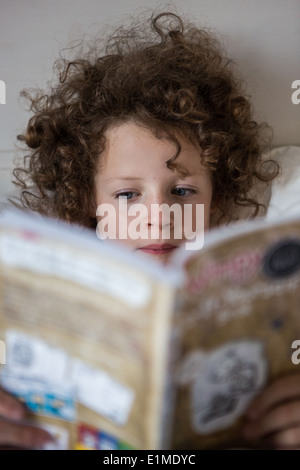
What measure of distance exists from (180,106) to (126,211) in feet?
0.82

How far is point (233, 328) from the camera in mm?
604

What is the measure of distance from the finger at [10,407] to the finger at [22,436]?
2 cm

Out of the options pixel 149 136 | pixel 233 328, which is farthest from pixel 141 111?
pixel 233 328

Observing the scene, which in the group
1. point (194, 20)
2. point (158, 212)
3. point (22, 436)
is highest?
point (194, 20)

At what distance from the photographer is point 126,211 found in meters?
1.05

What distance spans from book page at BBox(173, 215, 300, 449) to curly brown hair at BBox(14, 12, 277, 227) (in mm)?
525

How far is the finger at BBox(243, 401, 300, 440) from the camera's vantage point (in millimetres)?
669

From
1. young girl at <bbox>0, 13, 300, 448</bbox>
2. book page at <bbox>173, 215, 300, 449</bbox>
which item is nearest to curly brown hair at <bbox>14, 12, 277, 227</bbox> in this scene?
young girl at <bbox>0, 13, 300, 448</bbox>

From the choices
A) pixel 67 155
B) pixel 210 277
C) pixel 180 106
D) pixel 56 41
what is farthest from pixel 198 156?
pixel 210 277

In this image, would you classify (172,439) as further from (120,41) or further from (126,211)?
(120,41)

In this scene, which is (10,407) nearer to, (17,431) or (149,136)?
(17,431)

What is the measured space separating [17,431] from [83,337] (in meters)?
0.19

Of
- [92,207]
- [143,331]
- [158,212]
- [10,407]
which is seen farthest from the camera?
[92,207]

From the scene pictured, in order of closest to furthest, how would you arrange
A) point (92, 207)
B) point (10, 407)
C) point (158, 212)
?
point (10, 407) → point (158, 212) → point (92, 207)
